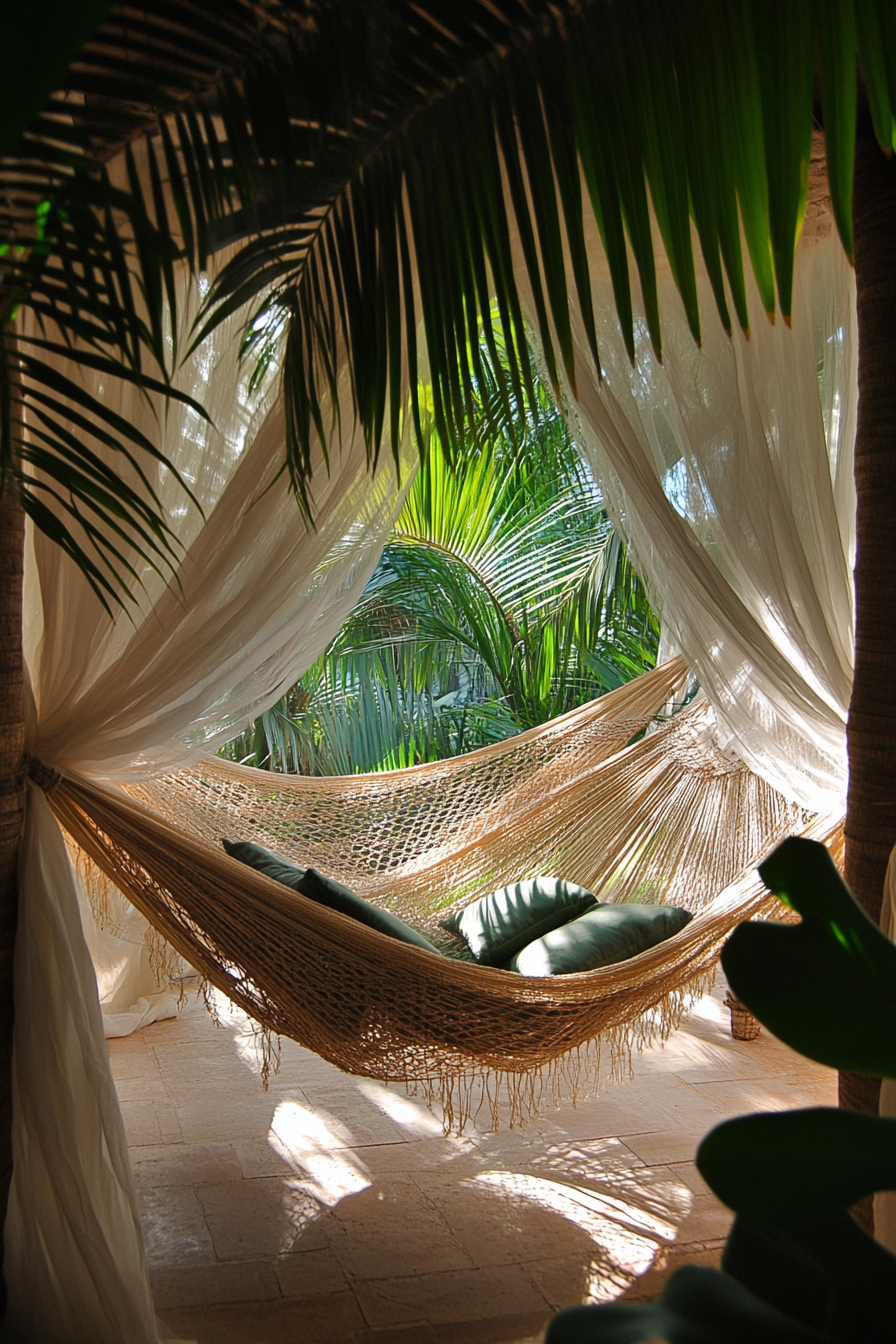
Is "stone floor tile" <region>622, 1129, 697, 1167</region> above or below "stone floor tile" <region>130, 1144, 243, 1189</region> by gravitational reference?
above

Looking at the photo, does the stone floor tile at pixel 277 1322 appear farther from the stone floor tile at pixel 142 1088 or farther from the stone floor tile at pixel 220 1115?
the stone floor tile at pixel 142 1088

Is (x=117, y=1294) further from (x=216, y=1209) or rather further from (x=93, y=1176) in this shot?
(x=216, y=1209)

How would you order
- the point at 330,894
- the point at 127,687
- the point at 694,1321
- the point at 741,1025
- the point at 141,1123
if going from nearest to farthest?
the point at 694,1321
the point at 127,687
the point at 330,894
the point at 141,1123
the point at 741,1025

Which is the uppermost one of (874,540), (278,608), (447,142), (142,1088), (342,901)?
(447,142)

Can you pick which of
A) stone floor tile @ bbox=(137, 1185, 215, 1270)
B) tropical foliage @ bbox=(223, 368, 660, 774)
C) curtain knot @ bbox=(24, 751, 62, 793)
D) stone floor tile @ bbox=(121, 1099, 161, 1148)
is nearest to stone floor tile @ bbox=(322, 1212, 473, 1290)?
stone floor tile @ bbox=(137, 1185, 215, 1270)

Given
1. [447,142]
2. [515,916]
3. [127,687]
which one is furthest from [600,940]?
[447,142]

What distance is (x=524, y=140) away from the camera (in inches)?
34.4

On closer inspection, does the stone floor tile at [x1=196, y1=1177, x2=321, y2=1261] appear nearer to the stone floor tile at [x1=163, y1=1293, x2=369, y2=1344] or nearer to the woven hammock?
the stone floor tile at [x1=163, y1=1293, x2=369, y2=1344]

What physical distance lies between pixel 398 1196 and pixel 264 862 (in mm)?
657

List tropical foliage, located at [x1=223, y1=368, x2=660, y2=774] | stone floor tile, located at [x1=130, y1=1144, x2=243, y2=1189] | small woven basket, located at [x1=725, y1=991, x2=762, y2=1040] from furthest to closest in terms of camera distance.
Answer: tropical foliage, located at [x1=223, y1=368, x2=660, y2=774]
small woven basket, located at [x1=725, y1=991, x2=762, y2=1040]
stone floor tile, located at [x1=130, y1=1144, x2=243, y2=1189]

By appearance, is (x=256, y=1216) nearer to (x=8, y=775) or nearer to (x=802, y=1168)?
(x=8, y=775)

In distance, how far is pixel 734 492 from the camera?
180cm

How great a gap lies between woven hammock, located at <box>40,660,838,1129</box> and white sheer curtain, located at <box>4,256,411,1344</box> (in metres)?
0.14

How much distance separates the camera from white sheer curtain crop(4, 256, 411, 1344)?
1434 millimetres
